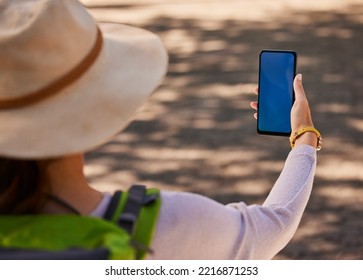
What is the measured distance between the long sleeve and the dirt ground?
79.2 inches

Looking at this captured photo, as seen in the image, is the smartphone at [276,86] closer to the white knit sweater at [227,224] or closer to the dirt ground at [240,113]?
the white knit sweater at [227,224]

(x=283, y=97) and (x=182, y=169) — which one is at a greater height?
(x=283, y=97)

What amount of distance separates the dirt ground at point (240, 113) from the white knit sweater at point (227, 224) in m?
2.01

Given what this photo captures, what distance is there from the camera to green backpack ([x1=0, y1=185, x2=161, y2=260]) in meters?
1.13

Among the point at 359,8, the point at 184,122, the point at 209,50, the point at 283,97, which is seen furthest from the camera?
the point at 359,8

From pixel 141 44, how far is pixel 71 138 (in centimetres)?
30

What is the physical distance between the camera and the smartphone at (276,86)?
2.02 metres

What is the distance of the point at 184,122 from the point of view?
4.57 meters

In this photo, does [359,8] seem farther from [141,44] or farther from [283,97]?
[141,44]

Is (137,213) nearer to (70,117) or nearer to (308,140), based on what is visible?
(70,117)

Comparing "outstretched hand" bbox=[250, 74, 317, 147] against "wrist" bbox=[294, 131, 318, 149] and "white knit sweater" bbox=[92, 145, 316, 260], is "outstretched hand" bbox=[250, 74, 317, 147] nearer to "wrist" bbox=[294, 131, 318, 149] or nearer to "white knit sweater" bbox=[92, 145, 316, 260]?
"wrist" bbox=[294, 131, 318, 149]

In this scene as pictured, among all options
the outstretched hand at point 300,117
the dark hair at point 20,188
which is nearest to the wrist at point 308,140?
the outstretched hand at point 300,117

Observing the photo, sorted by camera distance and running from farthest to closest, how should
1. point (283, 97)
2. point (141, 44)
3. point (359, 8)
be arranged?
point (359, 8), point (283, 97), point (141, 44)
